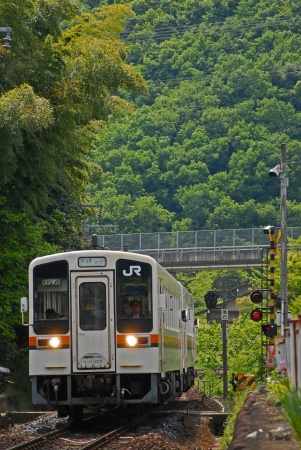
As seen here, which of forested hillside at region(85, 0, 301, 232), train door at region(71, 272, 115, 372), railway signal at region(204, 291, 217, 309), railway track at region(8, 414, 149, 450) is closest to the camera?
railway track at region(8, 414, 149, 450)

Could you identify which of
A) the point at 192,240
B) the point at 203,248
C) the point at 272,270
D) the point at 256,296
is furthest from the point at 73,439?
the point at 192,240

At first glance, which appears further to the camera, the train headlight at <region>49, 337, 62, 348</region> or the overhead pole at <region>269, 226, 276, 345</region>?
the overhead pole at <region>269, 226, 276, 345</region>

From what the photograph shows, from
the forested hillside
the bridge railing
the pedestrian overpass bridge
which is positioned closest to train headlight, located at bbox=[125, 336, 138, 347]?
the bridge railing

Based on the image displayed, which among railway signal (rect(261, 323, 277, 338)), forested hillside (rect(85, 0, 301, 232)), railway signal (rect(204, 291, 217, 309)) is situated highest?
forested hillside (rect(85, 0, 301, 232))

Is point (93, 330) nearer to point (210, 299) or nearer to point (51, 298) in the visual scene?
point (51, 298)

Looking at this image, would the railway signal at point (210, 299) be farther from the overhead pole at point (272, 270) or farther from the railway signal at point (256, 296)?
the railway signal at point (256, 296)

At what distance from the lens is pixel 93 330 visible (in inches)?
773

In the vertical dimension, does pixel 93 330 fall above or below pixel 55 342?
above

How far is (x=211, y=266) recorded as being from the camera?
7556cm

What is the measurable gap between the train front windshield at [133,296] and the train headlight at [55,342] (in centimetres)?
98

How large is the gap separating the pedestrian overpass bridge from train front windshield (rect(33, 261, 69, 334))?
53804 millimetres

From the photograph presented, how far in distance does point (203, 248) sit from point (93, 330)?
184ft

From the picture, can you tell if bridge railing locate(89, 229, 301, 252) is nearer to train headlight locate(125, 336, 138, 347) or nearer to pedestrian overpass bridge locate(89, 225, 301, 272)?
pedestrian overpass bridge locate(89, 225, 301, 272)

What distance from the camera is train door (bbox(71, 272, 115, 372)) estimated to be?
19.5 m
